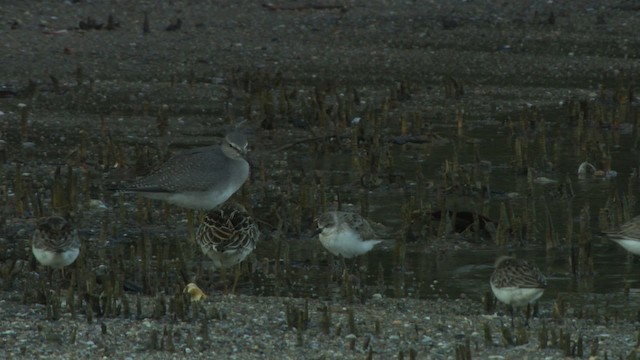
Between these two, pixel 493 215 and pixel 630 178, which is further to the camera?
pixel 630 178

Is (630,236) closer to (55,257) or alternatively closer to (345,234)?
(345,234)

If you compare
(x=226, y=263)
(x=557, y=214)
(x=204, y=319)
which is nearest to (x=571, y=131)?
(x=557, y=214)

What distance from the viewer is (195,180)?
1243cm

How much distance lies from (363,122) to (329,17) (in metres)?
8.51

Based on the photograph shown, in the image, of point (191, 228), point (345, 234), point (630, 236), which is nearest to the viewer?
point (345, 234)

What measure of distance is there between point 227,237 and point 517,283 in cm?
245

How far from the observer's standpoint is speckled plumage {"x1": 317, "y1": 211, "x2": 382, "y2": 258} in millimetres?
11438

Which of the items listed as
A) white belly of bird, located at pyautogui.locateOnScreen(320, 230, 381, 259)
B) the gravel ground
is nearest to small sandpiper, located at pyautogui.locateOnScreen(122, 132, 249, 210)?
white belly of bird, located at pyautogui.locateOnScreen(320, 230, 381, 259)

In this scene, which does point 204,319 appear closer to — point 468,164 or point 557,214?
point 557,214

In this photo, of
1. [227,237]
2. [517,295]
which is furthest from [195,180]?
[517,295]

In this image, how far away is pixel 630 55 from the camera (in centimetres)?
2242

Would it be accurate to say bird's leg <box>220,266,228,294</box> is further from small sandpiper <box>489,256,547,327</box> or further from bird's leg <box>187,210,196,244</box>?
small sandpiper <box>489,256,547,327</box>

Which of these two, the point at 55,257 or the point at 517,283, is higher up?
the point at 517,283

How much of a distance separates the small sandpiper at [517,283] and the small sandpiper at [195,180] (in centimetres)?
332
